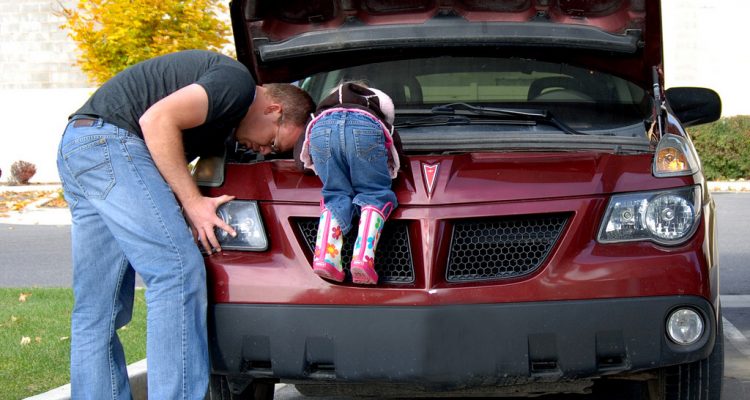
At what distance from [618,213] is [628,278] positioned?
252mm

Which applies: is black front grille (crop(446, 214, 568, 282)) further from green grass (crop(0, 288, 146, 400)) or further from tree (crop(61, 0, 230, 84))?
tree (crop(61, 0, 230, 84))

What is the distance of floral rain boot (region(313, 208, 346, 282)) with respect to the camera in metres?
3.39

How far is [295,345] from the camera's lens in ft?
11.1

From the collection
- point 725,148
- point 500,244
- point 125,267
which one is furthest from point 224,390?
point 725,148

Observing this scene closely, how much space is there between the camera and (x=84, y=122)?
3.82m

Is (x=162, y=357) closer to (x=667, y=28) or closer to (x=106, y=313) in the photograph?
(x=106, y=313)

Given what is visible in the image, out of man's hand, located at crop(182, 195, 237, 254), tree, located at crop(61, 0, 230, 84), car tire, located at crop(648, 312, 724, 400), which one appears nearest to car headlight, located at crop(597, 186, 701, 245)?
car tire, located at crop(648, 312, 724, 400)

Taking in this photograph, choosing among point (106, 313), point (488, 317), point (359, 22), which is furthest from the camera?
point (359, 22)

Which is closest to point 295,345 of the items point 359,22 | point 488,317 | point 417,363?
point 417,363

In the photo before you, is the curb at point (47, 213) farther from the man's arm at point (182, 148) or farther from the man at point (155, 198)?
the man's arm at point (182, 148)

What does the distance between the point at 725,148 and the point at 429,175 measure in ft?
52.8

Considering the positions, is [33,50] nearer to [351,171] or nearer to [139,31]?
[139,31]

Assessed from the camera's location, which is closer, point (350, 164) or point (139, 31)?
point (350, 164)

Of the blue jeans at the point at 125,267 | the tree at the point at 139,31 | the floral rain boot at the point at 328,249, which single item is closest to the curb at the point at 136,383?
the blue jeans at the point at 125,267
